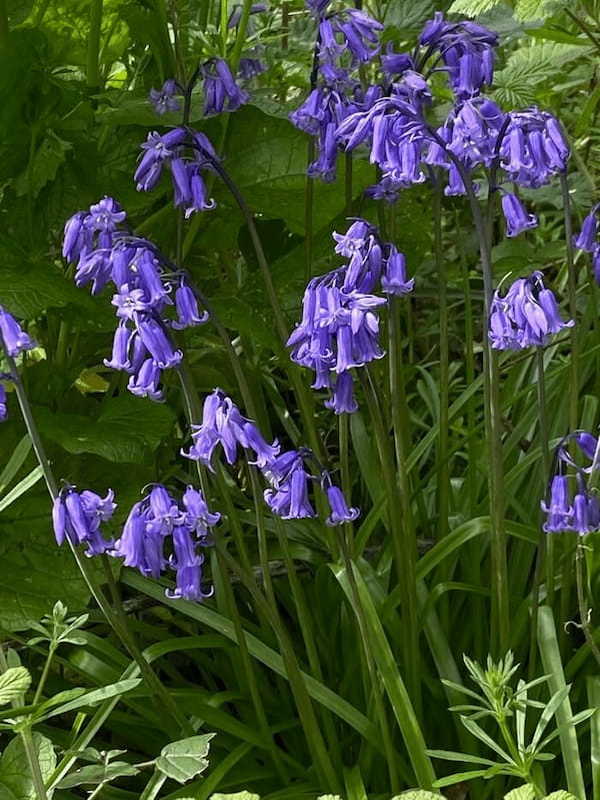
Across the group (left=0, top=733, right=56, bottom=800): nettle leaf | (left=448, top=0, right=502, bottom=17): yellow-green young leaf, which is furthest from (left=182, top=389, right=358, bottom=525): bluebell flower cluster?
(left=448, top=0, right=502, bottom=17): yellow-green young leaf

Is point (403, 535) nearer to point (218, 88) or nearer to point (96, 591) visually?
point (96, 591)

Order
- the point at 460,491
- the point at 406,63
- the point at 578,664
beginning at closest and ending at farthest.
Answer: the point at 406,63
the point at 578,664
the point at 460,491

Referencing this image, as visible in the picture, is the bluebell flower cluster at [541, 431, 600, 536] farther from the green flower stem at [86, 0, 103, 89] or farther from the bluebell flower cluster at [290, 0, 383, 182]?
the green flower stem at [86, 0, 103, 89]

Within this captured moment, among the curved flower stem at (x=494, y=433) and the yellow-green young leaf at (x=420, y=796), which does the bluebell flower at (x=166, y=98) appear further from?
the yellow-green young leaf at (x=420, y=796)

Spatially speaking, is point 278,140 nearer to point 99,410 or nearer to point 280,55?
point 280,55

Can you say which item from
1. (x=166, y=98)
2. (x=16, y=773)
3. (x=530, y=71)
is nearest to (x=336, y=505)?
(x=16, y=773)

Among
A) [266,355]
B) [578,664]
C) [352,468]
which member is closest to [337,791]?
[578,664]
